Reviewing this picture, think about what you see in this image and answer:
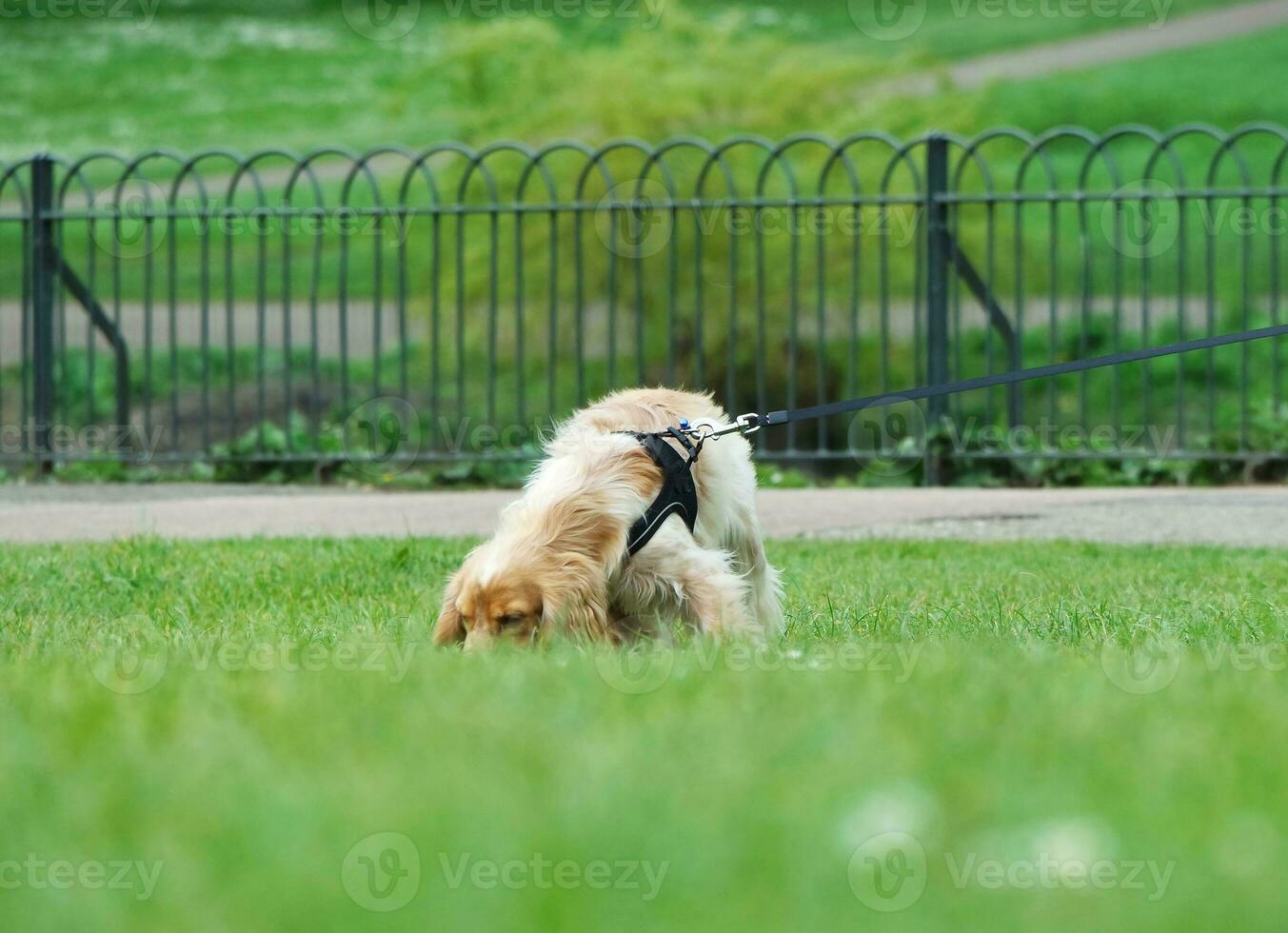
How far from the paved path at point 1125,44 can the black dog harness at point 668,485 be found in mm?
27757

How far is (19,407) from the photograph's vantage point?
14.0 metres

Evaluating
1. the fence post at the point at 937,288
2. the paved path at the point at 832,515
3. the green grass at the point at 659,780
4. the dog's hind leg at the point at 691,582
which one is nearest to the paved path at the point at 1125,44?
the fence post at the point at 937,288

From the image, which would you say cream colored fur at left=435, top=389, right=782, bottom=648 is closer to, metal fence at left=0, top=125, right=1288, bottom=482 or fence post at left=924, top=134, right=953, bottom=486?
metal fence at left=0, top=125, right=1288, bottom=482

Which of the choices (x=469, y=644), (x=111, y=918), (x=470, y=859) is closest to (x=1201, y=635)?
(x=469, y=644)

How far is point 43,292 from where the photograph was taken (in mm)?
10453

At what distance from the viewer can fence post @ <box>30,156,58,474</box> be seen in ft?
34.0

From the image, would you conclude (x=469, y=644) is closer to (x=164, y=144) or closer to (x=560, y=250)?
(x=560, y=250)

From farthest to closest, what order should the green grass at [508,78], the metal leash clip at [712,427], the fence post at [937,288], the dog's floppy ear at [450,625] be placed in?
the green grass at [508,78] → the fence post at [937,288] → the metal leash clip at [712,427] → the dog's floppy ear at [450,625]

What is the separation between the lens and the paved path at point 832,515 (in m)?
7.48

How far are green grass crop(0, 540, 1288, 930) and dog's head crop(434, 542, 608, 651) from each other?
12cm

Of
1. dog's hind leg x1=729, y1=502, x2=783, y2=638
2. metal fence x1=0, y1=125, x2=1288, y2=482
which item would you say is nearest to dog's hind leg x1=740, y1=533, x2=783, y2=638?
dog's hind leg x1=729, y1=502, x2=783, y2=638

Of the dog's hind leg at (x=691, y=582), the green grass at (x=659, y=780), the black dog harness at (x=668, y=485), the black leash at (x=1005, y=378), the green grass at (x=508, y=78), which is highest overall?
the green grass at (x=508, y=78)

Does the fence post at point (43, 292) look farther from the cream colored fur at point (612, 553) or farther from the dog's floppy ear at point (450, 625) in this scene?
the dog's floppy ear at point (450, 625)

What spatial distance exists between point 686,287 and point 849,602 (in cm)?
834
